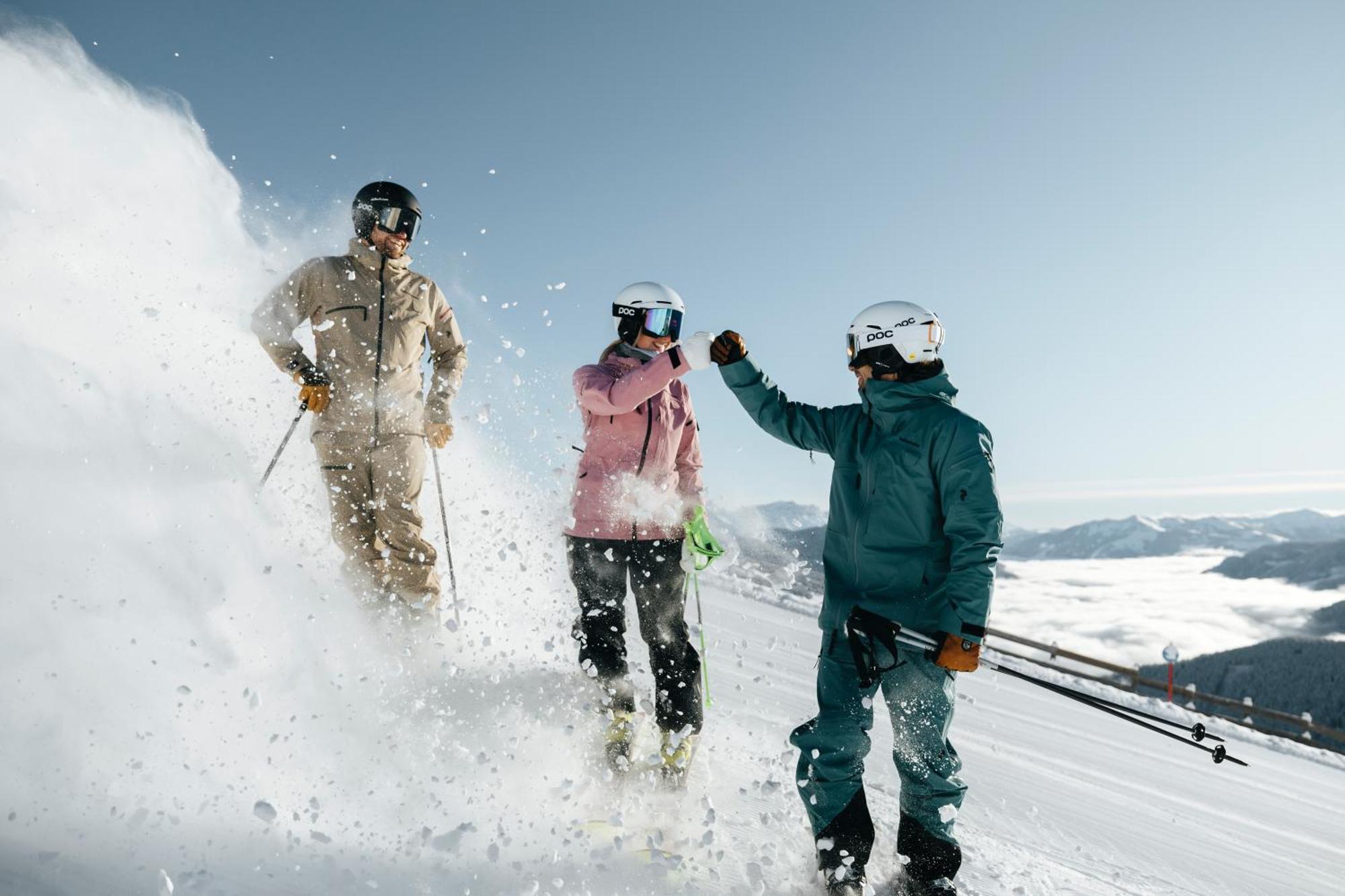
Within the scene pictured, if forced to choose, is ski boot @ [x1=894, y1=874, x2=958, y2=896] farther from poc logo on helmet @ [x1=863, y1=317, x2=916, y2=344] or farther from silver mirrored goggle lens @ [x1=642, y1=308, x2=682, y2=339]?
silver mirrored goggle lens @ [x1=642, y1=308, x2=682, y2=339]

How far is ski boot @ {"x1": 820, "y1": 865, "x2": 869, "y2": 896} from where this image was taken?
9.15ft

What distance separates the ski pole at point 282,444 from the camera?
14.6 ft

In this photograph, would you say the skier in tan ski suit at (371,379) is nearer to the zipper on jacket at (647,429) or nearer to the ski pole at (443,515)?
the ski pole at (443,515)

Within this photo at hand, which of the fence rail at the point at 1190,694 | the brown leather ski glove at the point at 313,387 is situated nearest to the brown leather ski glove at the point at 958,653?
the brown leather ski glove at the point at 313,387

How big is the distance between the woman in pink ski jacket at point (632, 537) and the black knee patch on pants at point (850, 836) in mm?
974

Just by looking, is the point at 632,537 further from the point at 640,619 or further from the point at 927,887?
the point at 927,887

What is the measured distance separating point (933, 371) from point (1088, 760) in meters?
6.34

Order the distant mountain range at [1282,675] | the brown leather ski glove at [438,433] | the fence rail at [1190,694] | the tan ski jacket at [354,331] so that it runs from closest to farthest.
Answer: the tan ski jacket at [354,331] < the brown leather ski glove at [438,433] < the fence rail at [1190,694] < the distant mountain range at [1282,675]

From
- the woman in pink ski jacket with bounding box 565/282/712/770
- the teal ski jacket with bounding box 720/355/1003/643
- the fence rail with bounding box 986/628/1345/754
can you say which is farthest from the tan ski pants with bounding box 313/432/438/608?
the fence rail with bounding box 986/628/1345/754

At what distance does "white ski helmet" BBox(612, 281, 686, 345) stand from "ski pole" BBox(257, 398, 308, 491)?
6.81 ft

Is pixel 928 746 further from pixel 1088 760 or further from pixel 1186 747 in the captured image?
pixel 1186 747

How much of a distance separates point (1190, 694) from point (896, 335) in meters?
16.4

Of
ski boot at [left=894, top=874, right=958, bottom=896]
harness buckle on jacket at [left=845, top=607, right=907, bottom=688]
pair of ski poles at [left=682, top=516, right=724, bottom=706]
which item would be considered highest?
pair of ski poles at [left=682, top=516, right=724, bottom=706]

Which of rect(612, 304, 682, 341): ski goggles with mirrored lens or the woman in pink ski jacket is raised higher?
rect(612, 304, 682, 341): ski goggles with mirrored lens
